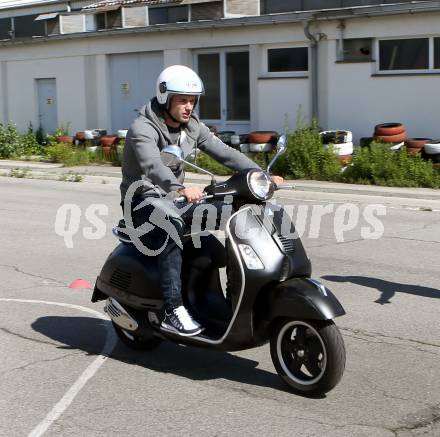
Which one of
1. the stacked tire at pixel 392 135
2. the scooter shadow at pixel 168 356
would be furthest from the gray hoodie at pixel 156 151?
the stacked tire at pixel 392 135

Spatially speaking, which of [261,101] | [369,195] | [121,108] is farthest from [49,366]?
[121,108]

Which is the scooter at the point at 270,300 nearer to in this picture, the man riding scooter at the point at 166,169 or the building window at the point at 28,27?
the man riding scooter at the point at 166,169

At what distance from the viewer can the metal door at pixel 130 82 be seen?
24.7 metres

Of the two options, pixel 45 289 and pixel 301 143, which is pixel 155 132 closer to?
pixel 45 289

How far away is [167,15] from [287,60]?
5.72 metres

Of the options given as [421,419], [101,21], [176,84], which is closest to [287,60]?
[101,21]

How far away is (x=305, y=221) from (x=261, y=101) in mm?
9913

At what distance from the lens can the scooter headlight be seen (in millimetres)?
5113

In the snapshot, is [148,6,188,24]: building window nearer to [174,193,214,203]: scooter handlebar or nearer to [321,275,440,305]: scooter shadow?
[321,275,440,305]: scooter shadow

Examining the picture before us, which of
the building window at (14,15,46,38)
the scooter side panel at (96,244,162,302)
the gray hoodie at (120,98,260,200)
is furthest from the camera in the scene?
the building window at (14,15,46,38)

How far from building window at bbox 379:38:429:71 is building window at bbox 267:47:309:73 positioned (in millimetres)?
2093

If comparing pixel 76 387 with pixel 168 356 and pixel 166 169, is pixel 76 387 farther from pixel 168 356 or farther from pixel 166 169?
pixel 166 169

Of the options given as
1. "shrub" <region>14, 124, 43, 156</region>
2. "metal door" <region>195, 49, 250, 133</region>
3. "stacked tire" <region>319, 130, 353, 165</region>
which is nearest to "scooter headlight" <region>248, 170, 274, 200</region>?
"stacked tire" <region>319, 130, 353, 165</region>

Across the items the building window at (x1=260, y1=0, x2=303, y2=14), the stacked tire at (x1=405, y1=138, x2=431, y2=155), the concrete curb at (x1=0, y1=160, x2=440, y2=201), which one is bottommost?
the concrete curb at (x1=0, y1=160, x2=440, y2=201)
